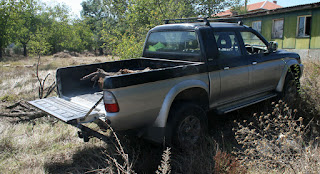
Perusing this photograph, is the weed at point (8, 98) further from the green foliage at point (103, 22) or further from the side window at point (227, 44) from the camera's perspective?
the side window at point (227, 44)

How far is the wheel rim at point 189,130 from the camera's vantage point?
3.77 meters

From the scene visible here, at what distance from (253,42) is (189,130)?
2.84 metres

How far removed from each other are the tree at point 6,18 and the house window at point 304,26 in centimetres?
2181

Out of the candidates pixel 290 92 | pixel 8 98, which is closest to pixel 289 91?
pixel 290 92

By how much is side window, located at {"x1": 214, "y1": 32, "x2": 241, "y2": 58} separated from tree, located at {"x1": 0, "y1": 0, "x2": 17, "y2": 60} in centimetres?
2177

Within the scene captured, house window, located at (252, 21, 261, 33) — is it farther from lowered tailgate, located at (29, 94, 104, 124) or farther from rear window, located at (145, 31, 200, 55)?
lowered tailgate, located at (29, 94, 104, 124)

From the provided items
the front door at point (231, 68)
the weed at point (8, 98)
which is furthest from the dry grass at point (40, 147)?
the front door at point (231, 68)

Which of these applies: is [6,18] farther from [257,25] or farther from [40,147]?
[40,147]

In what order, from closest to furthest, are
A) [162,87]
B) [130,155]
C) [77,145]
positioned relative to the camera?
[162,87]
[130,155]
[77,145]

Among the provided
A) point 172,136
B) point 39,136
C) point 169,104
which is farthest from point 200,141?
point 39,136

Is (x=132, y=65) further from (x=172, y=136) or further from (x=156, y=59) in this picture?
(x=172, y=136)

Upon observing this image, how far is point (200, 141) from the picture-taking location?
4023mm

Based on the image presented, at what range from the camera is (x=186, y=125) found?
3.85 metres

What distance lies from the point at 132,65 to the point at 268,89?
2.87m
